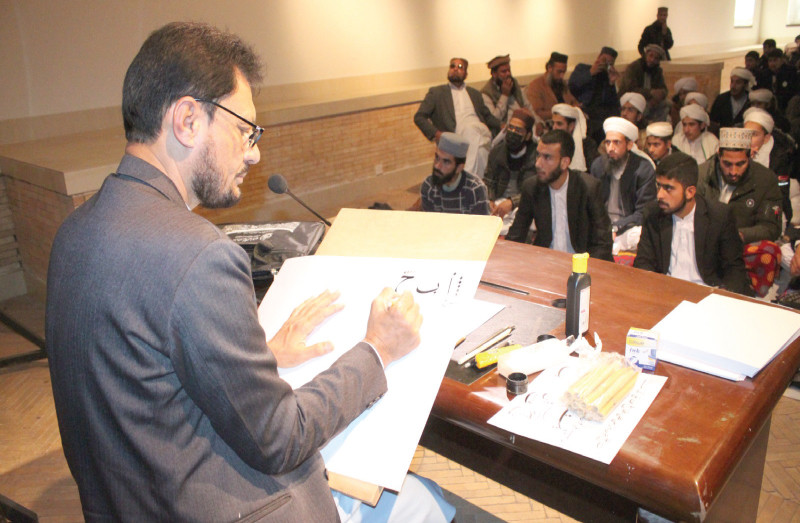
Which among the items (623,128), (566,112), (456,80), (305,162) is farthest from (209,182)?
(456,80)

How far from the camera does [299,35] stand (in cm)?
684

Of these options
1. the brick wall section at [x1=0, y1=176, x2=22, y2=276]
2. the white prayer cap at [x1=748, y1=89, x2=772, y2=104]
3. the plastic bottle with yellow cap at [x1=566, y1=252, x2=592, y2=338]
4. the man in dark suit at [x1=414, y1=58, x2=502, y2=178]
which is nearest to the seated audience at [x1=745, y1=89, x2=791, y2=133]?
the white prayer cap at [x1=748, y1=89, x2=772, y2=104]

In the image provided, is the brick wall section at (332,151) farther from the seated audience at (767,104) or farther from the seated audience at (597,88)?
the seated audience at (767,104)

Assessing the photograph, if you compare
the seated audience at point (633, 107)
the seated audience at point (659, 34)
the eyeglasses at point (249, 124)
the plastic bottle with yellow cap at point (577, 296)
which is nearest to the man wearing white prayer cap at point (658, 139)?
the seated audience at point (633, 107)

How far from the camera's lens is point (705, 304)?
1564 mm

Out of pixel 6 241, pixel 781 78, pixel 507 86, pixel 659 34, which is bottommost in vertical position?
pixel 6 241

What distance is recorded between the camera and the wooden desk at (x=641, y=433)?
1.05 metres

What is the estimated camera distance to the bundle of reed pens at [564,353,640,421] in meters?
1.16

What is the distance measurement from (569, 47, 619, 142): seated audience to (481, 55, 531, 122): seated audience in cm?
105

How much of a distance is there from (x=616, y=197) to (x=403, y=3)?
15.6 ft

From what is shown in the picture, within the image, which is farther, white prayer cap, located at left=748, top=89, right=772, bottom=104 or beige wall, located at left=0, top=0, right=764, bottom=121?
white prayer cap, located at left=748, top=89, right=772, bottom=104

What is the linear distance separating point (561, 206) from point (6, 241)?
3.82 m

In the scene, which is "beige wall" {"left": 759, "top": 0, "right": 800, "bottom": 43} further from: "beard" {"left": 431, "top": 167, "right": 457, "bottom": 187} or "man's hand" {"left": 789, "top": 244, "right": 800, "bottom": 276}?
"beard" {"left": 431, "top": 167, "right": 457, "bottom": 187}

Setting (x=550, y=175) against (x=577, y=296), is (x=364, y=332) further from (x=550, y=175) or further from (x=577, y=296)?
(x=550, y=175)
